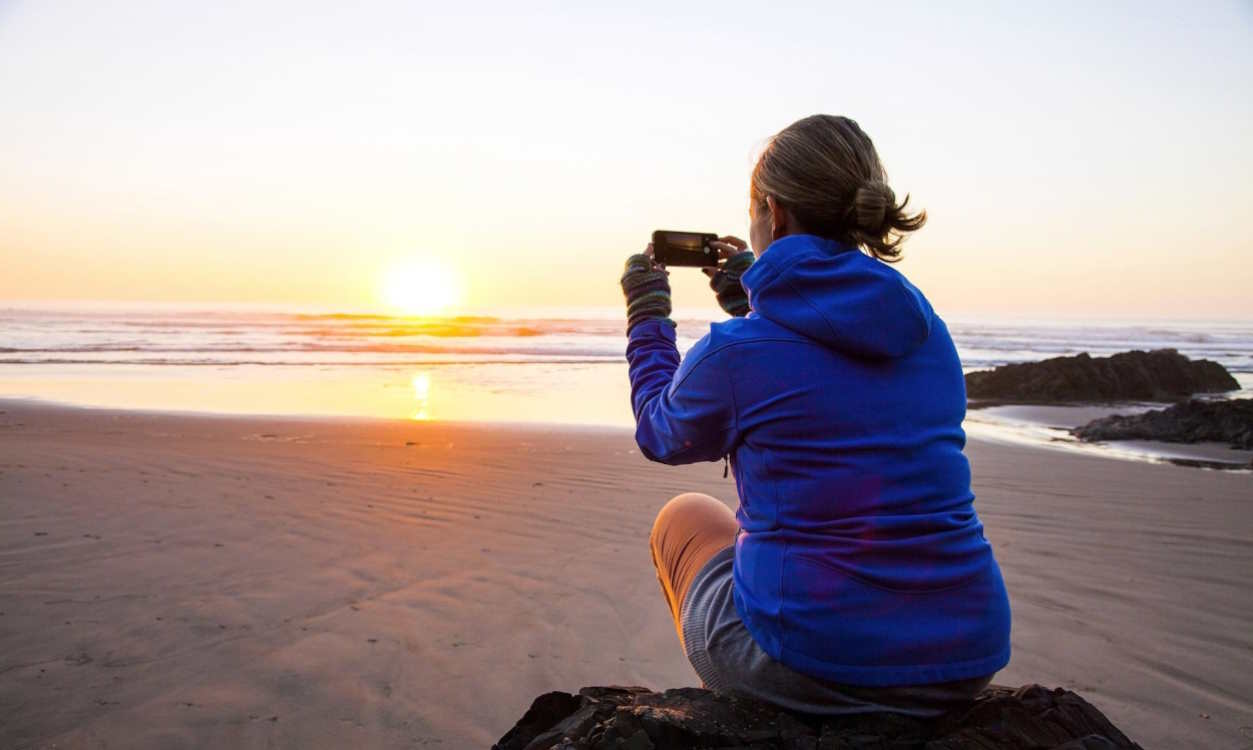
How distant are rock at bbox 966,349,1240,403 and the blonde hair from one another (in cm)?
1369

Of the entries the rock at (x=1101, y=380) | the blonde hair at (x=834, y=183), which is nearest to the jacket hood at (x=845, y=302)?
the blonde hair at (x=834, y=183)

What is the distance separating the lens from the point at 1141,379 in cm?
1523

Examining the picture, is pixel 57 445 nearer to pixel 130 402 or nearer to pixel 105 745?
pixel 130 402

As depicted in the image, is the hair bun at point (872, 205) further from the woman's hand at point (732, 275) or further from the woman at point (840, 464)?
the woman's hand at point (732, 275)

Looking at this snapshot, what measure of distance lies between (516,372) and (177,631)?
52.8ft

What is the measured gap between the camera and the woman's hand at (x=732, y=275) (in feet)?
7.67

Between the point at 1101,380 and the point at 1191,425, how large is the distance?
17.4 feet

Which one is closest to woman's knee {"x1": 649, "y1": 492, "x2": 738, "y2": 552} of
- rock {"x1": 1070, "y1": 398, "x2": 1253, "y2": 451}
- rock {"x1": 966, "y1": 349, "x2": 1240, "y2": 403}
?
rock {"x1": 1070, "y1": 398, "x2": 1253, "y2": 451}

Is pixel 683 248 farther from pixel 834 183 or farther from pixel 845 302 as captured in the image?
pixel 845 302

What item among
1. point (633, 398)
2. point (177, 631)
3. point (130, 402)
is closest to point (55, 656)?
point (177, 631)

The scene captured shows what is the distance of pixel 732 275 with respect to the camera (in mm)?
2342

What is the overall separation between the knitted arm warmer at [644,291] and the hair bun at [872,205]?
57 cm

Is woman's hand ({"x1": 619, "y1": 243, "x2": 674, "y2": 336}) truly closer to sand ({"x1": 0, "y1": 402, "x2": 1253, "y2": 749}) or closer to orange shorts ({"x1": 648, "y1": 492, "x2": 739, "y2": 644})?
orange shorts ({"x1": 648, "y1": 492, "x2": 739, "y2": 644})

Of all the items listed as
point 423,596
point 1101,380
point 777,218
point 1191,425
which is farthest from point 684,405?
point 1101,380
